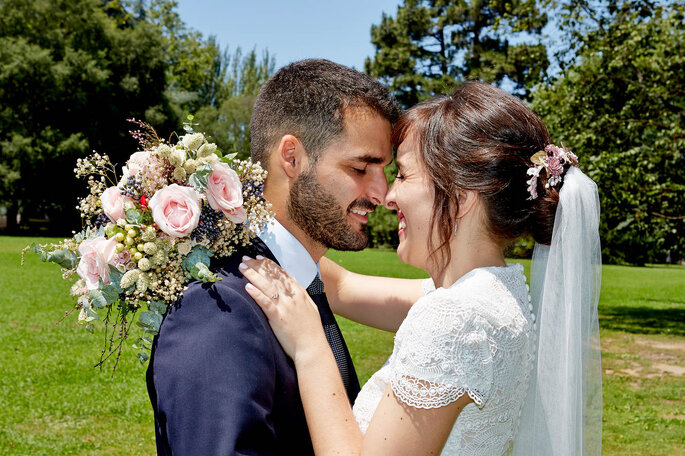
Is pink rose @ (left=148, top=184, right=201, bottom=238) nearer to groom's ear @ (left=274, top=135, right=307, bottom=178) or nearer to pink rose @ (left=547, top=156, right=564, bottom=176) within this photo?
groom's ear @ (left=274, top=135, right=307, bottom=178)

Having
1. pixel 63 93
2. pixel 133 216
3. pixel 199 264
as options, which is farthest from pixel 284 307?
pixel 63 93

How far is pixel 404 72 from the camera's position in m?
47.2

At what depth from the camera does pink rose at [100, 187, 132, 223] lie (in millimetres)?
2672

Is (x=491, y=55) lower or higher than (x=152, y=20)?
lower

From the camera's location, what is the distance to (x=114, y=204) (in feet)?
Answer: 8.80

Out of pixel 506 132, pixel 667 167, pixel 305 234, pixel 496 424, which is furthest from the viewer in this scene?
pixel 667 167

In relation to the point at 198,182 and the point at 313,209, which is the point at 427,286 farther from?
the point at 198,182

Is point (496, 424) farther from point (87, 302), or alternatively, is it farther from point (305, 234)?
point (87, 302)

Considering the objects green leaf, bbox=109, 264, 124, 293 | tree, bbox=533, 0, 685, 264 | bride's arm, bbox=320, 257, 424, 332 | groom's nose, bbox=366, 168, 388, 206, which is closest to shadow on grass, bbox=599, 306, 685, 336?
tree, bbox=533, 0, 685, 264

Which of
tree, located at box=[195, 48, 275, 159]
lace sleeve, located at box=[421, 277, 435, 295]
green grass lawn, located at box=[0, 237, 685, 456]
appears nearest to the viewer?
lace sleeve, located at box=[421, 277, 435, 295]

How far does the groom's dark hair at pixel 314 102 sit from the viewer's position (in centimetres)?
318

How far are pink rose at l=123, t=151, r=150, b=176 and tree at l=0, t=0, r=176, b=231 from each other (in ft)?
131

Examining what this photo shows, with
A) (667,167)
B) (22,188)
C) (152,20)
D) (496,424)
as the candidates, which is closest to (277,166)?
(496,424)

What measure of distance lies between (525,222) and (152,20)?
57832 mm
